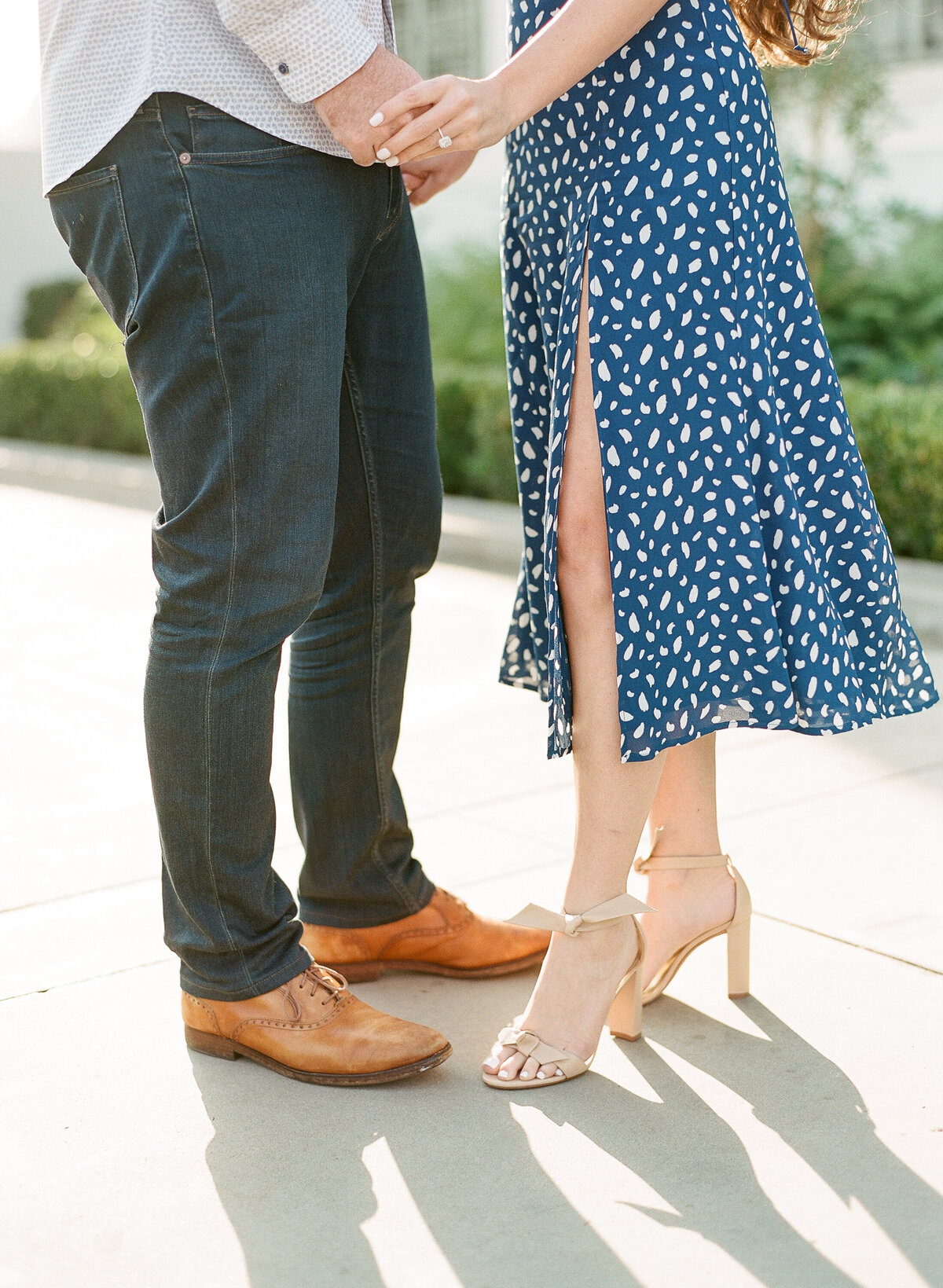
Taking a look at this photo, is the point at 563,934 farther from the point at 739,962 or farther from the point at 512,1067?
the point at 739,962

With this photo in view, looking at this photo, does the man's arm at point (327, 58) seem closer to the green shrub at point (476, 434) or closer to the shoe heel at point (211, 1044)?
the shoe heel at point (211, 1044)

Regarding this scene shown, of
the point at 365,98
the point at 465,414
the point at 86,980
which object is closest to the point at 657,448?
the point at 365,98

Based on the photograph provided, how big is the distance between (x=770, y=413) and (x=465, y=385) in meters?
5.64

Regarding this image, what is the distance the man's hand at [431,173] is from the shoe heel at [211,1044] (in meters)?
1.26

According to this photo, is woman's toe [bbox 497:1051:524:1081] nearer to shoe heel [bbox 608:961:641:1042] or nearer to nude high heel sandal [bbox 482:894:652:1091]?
nude high heel sandal [bbox 482:894:652:1091]

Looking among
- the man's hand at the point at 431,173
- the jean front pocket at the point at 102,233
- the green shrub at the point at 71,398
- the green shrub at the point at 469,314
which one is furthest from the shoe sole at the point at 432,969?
the green shrub at the point at 71,398

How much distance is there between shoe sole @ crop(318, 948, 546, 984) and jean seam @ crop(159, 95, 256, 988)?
328 mm

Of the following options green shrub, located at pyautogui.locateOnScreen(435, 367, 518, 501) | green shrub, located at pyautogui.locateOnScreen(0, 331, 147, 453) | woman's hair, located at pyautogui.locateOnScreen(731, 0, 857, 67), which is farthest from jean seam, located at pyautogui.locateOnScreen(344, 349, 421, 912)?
green shrub, located at pyautogui.locateOnScreen(0, 331, 147, 453)

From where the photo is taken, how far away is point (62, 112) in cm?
178

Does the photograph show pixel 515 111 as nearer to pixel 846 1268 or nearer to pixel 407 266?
pixel 407 266

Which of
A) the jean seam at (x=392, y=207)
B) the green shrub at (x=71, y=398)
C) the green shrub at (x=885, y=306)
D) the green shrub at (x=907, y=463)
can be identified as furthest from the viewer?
the green shrub at (x=71, y=398)

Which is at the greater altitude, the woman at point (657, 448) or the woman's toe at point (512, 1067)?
the woman at point (657, 448)

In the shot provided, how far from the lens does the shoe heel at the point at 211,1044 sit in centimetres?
201

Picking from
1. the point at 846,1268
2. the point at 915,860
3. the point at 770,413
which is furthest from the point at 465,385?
the point at 846,1268
